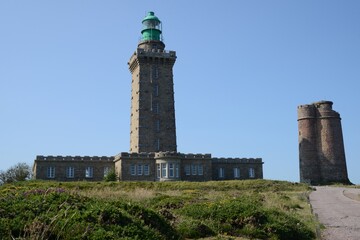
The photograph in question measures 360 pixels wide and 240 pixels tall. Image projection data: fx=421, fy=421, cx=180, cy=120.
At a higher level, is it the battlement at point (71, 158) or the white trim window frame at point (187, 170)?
the battlement at point (71, 158)

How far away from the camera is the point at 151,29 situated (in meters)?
61.5

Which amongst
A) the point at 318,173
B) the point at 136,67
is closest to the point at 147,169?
the point at 136,67

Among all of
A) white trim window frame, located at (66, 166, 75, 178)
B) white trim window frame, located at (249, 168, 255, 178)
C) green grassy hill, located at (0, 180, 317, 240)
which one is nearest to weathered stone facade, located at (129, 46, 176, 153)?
white trim window frame, located at (66, 166, 75, 178)

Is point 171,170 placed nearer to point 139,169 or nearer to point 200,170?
point 139,169

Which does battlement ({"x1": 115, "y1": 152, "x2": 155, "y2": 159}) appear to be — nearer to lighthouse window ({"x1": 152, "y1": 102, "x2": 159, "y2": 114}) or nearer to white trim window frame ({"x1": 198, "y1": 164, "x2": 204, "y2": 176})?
white trim window frame ({"x1": 198, "y1": 164, "x2": 204, "y2": 176})

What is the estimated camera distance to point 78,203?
1038 cm

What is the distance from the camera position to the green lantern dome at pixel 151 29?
6112 centimetres

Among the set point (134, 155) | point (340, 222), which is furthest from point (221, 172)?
point (340, 222)

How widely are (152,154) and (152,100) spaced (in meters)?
8.70

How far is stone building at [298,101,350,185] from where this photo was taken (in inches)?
2367

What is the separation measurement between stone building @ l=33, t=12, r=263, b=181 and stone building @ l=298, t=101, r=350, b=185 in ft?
30.1

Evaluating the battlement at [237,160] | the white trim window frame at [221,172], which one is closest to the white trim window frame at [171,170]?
the battlement at [237,160]

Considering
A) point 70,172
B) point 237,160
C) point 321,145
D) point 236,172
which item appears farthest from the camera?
point 321,145

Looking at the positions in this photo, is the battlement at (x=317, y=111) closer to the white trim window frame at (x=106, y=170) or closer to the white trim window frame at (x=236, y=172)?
the white trim window frame at (x=236, y=172)
